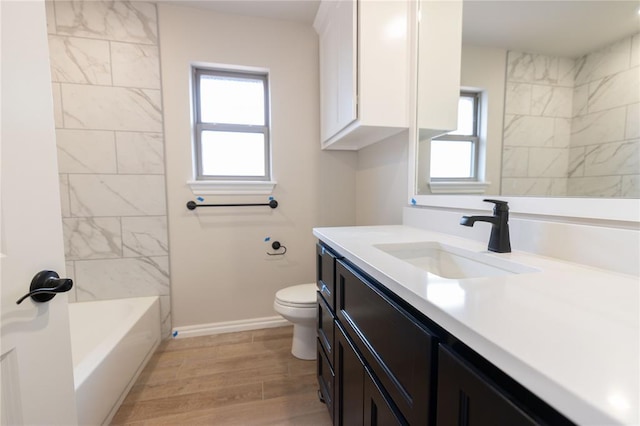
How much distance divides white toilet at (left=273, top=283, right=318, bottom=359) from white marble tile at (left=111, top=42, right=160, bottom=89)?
5.72ft

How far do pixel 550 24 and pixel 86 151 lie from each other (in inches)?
101

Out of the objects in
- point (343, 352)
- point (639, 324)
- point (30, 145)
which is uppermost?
point (30, 145)

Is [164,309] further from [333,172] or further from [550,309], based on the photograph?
[550,309]

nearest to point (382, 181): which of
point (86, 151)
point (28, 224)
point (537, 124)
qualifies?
point (537, 124)

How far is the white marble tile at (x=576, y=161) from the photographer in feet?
2.61

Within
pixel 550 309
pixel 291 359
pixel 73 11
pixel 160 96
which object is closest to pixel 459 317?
pixel 550 309

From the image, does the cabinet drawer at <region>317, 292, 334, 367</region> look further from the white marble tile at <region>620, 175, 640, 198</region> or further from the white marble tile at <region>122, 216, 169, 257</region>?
the white marble tile at <region>122, 216, 169, 257</region>

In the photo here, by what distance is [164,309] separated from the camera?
2.09 meters

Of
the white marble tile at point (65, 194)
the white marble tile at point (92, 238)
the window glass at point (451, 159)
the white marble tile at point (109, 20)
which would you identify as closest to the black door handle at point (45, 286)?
the window glass at point (451, 159)

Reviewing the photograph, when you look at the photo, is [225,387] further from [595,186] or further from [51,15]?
[51,15]

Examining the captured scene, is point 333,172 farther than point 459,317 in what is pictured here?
Yes

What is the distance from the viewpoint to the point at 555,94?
0.86 meters

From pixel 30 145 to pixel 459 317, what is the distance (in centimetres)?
97

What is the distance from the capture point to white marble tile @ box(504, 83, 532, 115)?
37.6 inches
